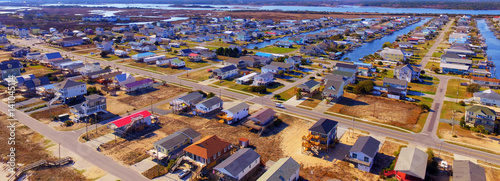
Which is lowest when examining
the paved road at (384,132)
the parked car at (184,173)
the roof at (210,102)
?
the parked car at (184,173)

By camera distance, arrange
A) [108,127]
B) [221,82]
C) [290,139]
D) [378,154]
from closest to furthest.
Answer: [378,154] < [290,139] < [108,127] < [221,82]

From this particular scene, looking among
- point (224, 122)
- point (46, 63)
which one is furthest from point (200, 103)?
point (46, 63)

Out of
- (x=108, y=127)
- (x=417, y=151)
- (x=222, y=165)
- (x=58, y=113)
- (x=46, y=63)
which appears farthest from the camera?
(x=46, y=63)

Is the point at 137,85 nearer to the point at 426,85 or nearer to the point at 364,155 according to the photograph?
the point at 364,155

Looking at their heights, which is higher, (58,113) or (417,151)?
(417,151)

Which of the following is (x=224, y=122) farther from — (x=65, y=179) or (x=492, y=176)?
(x=492, y=176)

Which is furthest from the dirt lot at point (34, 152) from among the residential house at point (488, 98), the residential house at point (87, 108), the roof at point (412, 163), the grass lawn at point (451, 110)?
the residential house at point (488, 98)

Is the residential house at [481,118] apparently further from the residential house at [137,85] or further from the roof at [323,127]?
the residential house at [137,85]

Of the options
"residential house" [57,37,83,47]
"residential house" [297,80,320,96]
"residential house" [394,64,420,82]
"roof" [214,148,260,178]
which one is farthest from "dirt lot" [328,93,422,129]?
"residential house" [57,37,83,47]
